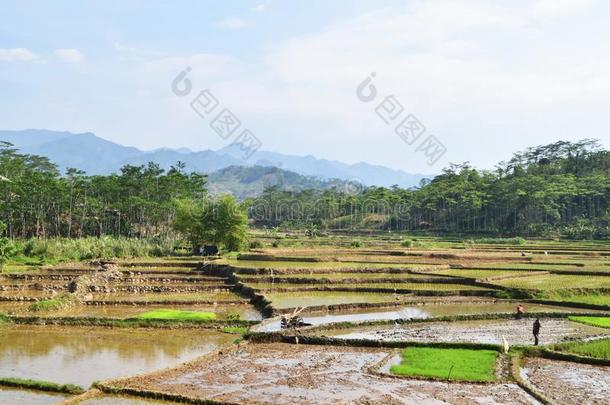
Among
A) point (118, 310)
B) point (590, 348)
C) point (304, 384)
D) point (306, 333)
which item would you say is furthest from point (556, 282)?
point (118, 310)

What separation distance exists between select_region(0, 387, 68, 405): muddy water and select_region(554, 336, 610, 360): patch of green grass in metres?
17.1

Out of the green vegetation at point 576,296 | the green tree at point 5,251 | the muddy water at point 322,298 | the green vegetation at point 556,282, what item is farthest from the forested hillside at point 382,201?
the green vegetation at point 576,296

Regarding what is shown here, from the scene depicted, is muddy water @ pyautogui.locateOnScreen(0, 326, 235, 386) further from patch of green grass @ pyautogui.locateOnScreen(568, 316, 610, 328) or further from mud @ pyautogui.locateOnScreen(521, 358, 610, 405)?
A: patch of green grass @ pyautogui.locateOnScreen(568, 316, 610, 328)

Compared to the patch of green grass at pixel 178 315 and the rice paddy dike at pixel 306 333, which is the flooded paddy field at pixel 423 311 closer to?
the rice paddy dike at pixel 306 333

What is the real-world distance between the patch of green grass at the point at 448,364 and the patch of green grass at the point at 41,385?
9.59m

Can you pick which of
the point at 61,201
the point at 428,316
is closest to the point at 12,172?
the point at 61,201

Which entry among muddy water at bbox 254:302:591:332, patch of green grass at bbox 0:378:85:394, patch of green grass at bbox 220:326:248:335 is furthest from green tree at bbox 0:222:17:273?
patch of green grass at bbox 0:378:85:394

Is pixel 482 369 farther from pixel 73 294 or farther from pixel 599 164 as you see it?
pixel 599 164

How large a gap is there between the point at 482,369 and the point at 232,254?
39535mm

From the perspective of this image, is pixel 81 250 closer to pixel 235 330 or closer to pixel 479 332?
pixel 235 330

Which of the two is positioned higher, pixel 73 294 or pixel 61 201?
pixel 61 201

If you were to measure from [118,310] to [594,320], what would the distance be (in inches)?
932

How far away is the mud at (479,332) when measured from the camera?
78.8 feet

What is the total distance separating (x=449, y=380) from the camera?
18031mm
